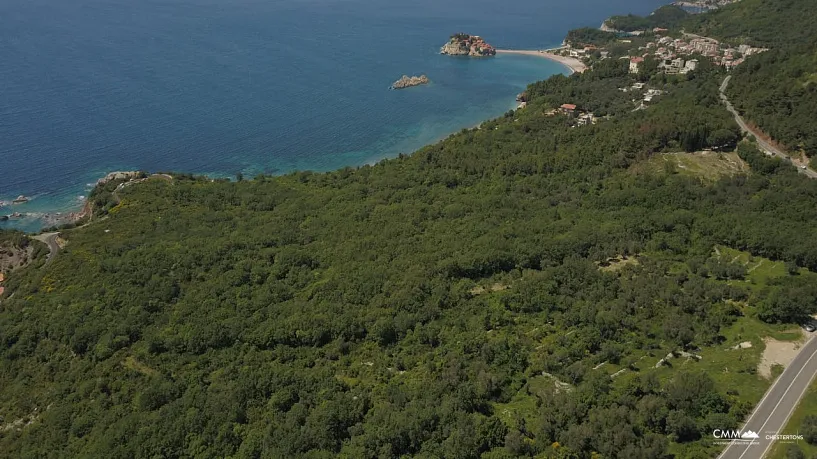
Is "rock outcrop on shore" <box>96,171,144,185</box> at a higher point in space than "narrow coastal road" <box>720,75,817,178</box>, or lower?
lower

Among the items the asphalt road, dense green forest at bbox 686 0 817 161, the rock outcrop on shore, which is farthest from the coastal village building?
the rock outcrop on shore

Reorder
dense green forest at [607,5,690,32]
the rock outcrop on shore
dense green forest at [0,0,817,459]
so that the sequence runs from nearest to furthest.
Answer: dense green forest at [0,0,817,459]
the rock outcrop on shore
dense green forest at [607,5,690,32]

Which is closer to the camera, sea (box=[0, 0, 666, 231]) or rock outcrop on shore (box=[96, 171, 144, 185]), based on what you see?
rock outcrop on shore (box=[96, 171, 144, 185])

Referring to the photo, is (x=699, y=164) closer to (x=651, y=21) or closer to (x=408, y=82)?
(x=408, y=82)

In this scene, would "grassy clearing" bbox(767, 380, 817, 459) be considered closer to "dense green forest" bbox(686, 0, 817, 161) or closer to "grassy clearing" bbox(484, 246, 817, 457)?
"grassy clearing" bbox(484, 246, 817, 457)

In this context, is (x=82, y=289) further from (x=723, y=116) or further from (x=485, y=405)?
(x=723, y=116)

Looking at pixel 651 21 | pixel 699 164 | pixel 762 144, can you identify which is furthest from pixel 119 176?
pixel 651 21

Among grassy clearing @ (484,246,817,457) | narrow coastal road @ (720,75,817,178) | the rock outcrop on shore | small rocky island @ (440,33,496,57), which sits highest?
small rocky island @ (440,33,496,57)

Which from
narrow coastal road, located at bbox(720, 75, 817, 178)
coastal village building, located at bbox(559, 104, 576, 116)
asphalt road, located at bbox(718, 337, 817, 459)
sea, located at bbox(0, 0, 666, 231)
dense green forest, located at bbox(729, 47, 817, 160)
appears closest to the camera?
asphalt road, located at bbox(718, 337, 817, 459)
